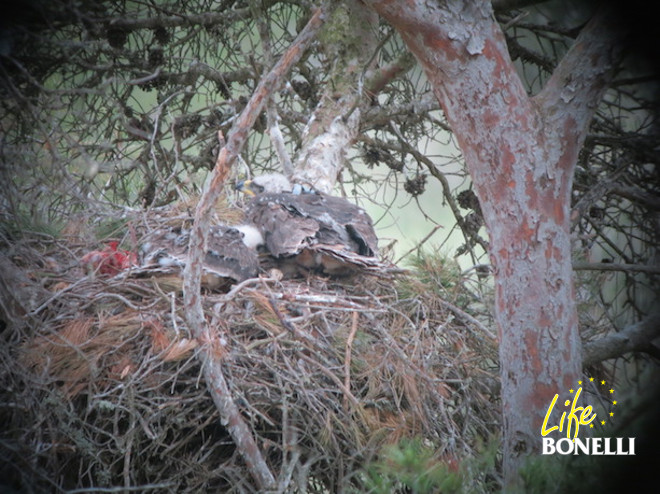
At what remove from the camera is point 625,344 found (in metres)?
2.88

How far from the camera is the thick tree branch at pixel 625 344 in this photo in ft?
9.39

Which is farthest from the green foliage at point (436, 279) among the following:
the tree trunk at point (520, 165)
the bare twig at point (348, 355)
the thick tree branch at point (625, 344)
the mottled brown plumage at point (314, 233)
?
the tree trunk at point (520, 165)

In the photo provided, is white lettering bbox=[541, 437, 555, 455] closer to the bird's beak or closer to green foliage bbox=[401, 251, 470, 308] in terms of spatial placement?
green foliage bbox=[401, 251, 470, 308]

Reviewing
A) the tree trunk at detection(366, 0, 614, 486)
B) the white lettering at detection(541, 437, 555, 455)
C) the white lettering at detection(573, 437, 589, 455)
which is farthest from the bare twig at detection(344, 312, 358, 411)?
the white lettering at detection(573, 437, 589, 455)

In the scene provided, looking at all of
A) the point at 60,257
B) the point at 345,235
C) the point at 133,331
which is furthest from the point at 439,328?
the point at 60,257

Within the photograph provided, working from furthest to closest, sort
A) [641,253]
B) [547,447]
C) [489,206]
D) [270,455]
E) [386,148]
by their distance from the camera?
[386,148]
[641,253]
[270,455]
[489,206]
[547,447]

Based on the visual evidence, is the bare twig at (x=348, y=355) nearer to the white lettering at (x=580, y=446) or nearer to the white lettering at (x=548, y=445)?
the white lettering at (x=548, y=445)

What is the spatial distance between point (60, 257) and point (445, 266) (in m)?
1.92

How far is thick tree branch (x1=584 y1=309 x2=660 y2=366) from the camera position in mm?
2861

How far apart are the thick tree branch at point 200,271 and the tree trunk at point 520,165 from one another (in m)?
0.40

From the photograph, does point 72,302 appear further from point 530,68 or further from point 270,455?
point 530,68

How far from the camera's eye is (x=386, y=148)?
188 inches

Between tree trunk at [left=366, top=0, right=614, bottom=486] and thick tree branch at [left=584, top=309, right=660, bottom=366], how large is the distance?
696 millimetres

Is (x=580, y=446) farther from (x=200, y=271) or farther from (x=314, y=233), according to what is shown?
(x=314, y=233)
